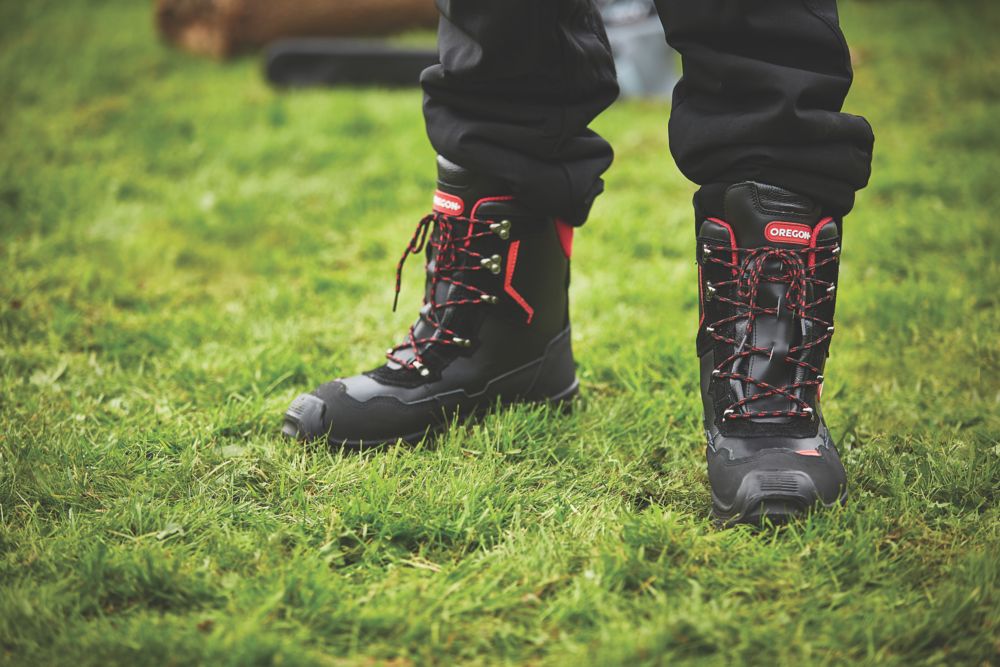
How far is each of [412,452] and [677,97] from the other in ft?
2.70

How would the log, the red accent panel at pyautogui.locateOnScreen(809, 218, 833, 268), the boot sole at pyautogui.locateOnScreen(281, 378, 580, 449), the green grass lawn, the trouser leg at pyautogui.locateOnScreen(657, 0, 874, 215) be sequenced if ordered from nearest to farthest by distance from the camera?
the green grass lawn, the trouser leg at pyautogui.locateOnScreen(657, 0, 874, 215), the red accent panel at pyautogui.locateOnScreen(809, 218, 833, 268), the boot sole at pyautogui.locateOnScreen(281, 378, 580, 449), the log

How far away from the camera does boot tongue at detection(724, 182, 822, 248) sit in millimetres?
1420

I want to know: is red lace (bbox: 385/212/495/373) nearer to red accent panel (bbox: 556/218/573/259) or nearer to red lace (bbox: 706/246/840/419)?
red accent panel (bbox: 556/218/573/259)

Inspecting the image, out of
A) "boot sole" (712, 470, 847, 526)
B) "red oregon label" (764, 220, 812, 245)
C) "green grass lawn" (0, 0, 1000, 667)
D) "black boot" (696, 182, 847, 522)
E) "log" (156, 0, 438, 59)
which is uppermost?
"log" (156, 0, 438, 59)

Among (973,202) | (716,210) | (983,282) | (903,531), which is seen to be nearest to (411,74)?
(973,202)

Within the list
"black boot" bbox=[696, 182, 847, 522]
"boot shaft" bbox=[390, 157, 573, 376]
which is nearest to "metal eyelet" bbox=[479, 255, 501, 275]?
"boot shaft" bbox=[390, 157, 573, 376]

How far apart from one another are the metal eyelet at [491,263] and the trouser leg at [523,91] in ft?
0.40

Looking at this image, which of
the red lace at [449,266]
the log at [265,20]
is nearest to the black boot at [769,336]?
the red lace at [449,266]

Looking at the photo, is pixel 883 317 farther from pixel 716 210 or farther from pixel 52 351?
pixel 52 351

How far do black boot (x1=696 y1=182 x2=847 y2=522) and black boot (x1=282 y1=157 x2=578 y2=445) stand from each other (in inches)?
14.8

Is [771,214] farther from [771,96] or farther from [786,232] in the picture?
[771,96]

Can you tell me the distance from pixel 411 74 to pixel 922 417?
3448 mm

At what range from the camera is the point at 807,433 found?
56.2 inches

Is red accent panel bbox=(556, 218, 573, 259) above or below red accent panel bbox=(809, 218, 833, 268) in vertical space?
below
